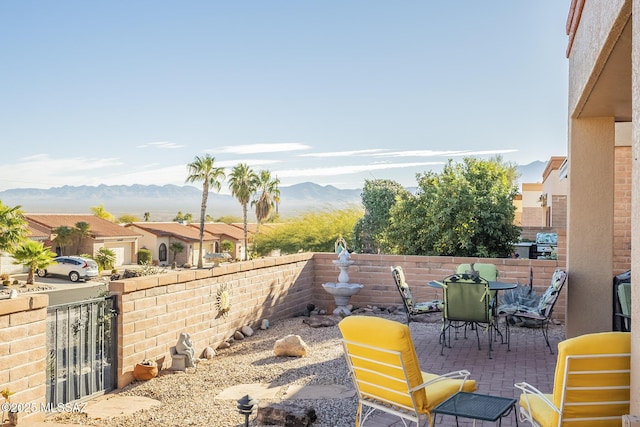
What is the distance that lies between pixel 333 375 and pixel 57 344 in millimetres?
2852

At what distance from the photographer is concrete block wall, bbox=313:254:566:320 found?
10.4 meters

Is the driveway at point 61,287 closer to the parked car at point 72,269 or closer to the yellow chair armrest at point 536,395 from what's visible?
the parked car at point 72,269

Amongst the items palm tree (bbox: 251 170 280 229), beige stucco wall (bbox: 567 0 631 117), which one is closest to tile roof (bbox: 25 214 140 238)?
palm tree (bbox: 251 170 280 229)

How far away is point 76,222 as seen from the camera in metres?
56.0

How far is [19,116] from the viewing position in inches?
5217

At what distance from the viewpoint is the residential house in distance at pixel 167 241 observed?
208 feet

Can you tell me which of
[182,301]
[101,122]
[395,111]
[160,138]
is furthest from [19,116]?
[182,301]

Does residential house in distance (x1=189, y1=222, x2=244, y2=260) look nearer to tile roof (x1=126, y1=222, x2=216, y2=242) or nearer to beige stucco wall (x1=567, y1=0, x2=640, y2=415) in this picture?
tile roof (x1=126, y1=222, x2=216, y2=242)

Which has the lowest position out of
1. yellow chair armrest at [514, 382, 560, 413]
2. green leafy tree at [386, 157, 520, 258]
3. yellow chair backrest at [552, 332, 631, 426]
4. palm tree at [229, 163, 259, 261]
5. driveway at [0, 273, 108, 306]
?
driveway at [0, 273, 108, 306]

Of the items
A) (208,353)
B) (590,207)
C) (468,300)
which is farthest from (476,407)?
(208,353)

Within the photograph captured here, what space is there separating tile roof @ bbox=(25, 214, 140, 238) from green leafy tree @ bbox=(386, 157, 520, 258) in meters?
46.0

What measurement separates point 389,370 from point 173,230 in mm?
64657

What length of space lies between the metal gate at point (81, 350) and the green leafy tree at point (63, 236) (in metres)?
51.4

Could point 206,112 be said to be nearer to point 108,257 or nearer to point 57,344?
point 108,257
